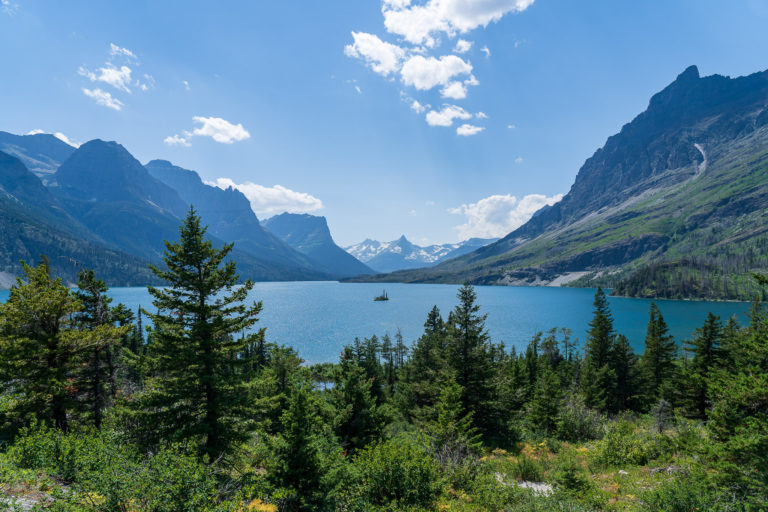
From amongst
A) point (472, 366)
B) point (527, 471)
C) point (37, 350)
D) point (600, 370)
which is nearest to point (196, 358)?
point (37, 350)

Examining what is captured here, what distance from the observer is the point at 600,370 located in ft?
138

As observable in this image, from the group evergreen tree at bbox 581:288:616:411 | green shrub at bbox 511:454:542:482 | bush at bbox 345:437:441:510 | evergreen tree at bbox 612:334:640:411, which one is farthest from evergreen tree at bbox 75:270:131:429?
evergreen tree at bbox 612:334:640:411

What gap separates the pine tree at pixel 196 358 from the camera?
15203mm

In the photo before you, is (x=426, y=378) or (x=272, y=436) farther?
(x=426, y=378)

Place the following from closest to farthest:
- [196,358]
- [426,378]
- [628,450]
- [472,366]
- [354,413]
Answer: [196,358], [628,450], [354,413], [472,366], [426,378]

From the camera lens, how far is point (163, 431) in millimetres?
15211

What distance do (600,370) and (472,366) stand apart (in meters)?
29.0

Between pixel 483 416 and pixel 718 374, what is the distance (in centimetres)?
1295

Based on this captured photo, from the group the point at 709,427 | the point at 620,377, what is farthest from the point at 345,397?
the point at 620,377

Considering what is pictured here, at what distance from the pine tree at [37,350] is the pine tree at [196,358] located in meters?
7.19

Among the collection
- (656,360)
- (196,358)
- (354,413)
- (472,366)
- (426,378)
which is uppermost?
(196,358)

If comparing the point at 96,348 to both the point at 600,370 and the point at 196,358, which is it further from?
the point at 600,370

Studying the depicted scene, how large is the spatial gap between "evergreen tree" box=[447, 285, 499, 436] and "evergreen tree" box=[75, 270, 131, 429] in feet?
70.7

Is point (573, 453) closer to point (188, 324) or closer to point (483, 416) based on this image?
point (483, 416)
